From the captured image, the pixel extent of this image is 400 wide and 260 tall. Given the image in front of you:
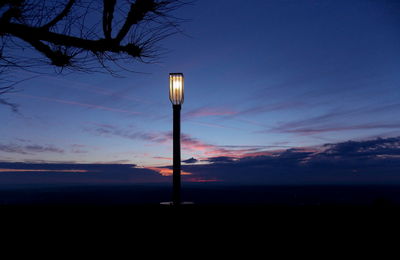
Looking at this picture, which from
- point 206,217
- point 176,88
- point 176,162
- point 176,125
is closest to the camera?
point 206,217

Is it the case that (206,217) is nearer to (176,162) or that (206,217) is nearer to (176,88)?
(176,162)

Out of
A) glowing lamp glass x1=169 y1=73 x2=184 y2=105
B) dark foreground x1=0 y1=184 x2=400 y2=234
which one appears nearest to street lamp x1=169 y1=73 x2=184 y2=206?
glowing lamp glass x1=169 y1=73 x2=184 y2=105

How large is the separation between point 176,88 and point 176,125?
0.77 meters

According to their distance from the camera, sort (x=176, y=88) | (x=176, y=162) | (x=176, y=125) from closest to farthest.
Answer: (x=176, y=162) → (x=176, y=125) → (x=176, y=88)

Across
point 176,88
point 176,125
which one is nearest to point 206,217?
point 176,125

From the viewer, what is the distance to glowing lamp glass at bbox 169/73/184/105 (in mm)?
5480

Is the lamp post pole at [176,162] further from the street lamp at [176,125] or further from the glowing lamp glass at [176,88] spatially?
the glowing lamp glass at [176,88]

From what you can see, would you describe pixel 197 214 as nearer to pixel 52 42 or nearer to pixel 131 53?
pixel 131 53

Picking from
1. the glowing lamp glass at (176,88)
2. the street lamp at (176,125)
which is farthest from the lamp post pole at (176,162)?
the glowing lamp glass at (176,88)

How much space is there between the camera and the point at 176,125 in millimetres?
5340

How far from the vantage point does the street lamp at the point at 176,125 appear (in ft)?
17.0

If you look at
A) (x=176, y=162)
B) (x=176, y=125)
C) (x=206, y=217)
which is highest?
(x=176, y=125)

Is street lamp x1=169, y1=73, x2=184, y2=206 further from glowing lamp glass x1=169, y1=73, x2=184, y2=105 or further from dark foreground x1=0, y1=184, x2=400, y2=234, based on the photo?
dark foreground x1=0, y1=184, x2=400, y2=234

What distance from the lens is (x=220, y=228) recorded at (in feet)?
12.0
